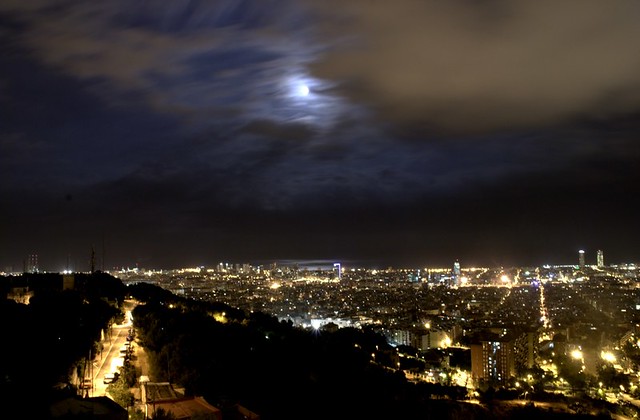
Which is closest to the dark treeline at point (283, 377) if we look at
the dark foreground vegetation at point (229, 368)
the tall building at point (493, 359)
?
the dark foreground vegetation at point (229, 368)

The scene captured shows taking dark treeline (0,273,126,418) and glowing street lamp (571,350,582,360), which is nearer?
dark treeline (0,273,126,418)

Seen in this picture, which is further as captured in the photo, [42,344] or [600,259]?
[600,259]

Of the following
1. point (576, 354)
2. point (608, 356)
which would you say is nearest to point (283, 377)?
point (576, 354)

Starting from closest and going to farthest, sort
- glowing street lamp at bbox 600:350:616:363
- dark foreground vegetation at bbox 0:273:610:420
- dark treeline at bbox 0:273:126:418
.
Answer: dark treeline at bbox 0:273:126:418 < dark foreground vegetation at bbox 0:273:610:420 < glowing street lamp at bbox 600:350:616:363

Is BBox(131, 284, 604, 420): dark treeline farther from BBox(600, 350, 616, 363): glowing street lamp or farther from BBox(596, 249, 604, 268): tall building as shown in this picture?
BBox(596, 249, 604, 268): tall building

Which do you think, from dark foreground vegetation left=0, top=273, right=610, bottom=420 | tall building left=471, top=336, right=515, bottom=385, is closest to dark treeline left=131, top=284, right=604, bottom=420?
dark foreground vegetation left=0, top=273, right=610, bottom=420

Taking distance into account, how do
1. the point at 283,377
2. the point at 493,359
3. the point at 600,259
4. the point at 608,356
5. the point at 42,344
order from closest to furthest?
the point at 42,344 → the point at 283,377 → the point at 493,359 → the point at 608,356 → the point at 600,259

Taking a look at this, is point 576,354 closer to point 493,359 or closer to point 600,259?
point 493,359

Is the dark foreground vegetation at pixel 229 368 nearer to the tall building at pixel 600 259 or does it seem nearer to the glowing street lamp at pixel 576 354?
the glowing street lamp at pixel 576 354
